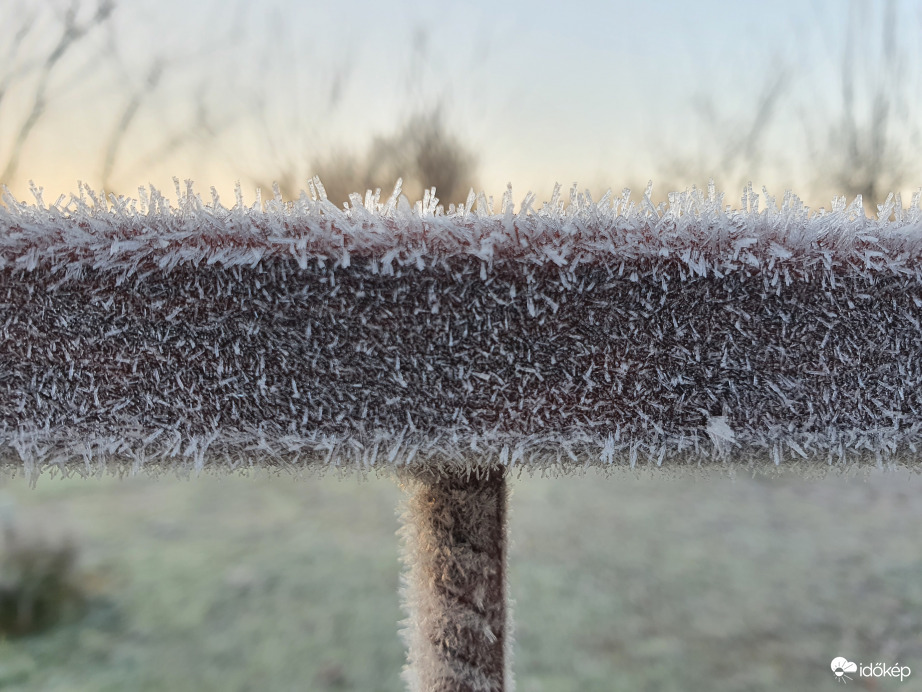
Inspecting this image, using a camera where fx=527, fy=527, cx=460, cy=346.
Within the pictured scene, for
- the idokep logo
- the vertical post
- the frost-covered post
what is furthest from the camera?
the idokep logo

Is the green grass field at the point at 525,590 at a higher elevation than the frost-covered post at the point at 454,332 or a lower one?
lower

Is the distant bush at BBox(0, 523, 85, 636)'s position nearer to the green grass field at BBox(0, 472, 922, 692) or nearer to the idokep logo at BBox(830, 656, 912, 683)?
the green grass field at BBox(0, 472, 922, 692)

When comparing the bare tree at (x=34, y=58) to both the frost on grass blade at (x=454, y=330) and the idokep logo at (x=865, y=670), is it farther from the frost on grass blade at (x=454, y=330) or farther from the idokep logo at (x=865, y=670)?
the idokep logo at (x=865, y=670)

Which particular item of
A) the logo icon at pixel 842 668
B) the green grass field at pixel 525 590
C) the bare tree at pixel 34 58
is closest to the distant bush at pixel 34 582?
the green grass field at pixel 525 590

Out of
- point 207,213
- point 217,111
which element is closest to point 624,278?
point 207,213

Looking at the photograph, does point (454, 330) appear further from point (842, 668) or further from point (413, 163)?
point (842, 668)

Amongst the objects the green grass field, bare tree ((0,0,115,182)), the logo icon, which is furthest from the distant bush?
the logo icon

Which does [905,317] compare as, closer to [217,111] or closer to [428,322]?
[428,322]

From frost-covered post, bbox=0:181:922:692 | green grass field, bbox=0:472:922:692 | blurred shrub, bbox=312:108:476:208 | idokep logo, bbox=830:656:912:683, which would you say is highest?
blurred shrub, bbox=312:108:476:208
